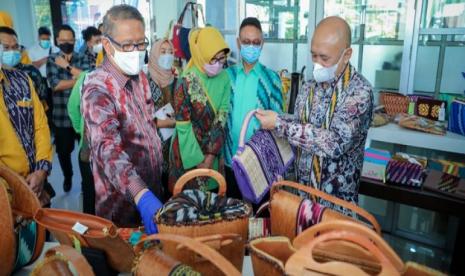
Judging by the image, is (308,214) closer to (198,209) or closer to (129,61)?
(198,209)

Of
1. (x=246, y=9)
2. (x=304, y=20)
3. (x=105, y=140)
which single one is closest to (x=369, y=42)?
(x=304, y=20)

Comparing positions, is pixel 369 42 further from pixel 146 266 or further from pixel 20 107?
pixel 146 266

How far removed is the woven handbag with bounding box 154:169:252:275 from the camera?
0.70 metres

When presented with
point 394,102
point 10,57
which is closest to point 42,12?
point 10,57

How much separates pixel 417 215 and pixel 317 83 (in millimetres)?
1978

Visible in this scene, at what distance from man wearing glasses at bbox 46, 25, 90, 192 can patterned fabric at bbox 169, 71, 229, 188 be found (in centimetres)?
168

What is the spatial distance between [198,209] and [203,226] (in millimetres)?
66

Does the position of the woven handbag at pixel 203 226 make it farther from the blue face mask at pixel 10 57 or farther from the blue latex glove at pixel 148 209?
the blue face mask at pixel 10 57

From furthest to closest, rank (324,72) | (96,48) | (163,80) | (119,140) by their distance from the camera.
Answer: (96,48) < (163,80) < (324,72) < (119,140)

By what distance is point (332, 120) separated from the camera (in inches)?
49.8

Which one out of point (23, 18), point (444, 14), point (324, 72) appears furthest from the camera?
point (23, 18)

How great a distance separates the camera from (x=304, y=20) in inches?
135

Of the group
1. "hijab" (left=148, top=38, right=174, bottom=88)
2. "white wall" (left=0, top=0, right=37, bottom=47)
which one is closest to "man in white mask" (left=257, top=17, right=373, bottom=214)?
"hijab" (left=148, top=38, right=174, bottom=88)

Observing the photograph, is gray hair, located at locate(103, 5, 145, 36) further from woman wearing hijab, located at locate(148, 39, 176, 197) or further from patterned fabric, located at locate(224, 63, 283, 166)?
patterned fabric, located at locate(224, 63, 283, 166)
